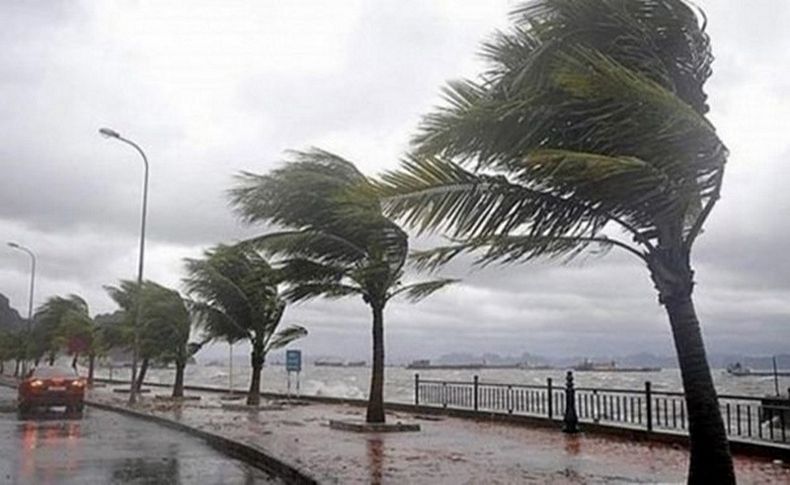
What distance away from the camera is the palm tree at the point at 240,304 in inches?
1099

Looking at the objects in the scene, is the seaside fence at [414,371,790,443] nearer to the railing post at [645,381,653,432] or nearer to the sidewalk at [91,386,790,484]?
the railing post at [645,381,653,432]

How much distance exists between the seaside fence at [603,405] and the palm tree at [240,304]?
5022 millimetres

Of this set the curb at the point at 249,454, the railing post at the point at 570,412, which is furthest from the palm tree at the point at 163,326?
the railing post at the point at 570,412

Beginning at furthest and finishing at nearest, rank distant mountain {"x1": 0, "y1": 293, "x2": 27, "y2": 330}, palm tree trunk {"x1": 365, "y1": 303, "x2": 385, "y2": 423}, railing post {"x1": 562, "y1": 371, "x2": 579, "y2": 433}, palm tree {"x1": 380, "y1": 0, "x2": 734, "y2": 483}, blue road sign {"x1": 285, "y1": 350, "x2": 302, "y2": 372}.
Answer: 1. distant mountain {"x1": 0, "y1": 293, "x2": 27, "y2": 330}
2. blue road sign {"x1": 285, "y1": 350, "x2": 302, "y2": 372}
3. palm tree trunk {"x1": 365, "y1": 303, "x2": 385, "y2": 423}
4. railing post {"x1": 562, "y1": 371, "x2": 579, "y2": 433}
5. palm tree {"x1": 380, "y1": 0, "x2": 734, "y2": 483}

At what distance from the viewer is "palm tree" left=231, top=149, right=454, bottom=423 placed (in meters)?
19.0

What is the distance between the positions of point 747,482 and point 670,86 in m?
5.17

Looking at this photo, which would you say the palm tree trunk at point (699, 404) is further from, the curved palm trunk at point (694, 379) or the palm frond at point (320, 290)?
the palm frond at point (320, 290)

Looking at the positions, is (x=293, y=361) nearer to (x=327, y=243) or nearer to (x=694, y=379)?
(x=327, y=243)

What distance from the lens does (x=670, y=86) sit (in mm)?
9492

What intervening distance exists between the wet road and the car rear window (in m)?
5.86

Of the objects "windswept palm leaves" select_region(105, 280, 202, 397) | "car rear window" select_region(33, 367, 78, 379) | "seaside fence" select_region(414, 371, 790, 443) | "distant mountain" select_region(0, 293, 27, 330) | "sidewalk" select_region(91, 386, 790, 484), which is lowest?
"sidewalk" select_region(91, 386, 790, 484)

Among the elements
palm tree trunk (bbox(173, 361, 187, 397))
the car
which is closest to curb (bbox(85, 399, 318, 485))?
the car

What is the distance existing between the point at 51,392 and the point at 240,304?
6.32 metres

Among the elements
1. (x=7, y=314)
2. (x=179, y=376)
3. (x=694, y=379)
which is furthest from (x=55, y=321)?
(x=7, y=314)
